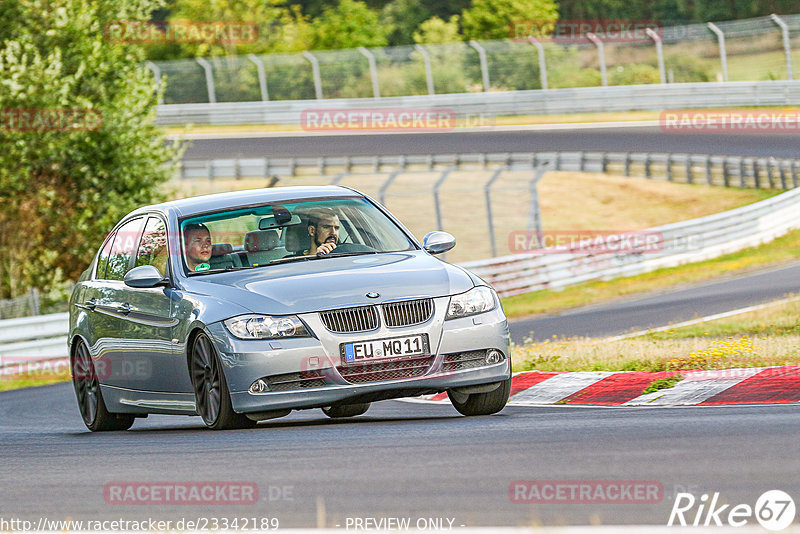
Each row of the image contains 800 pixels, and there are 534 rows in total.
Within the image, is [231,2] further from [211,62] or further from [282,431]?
[282,431]

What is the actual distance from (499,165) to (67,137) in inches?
669

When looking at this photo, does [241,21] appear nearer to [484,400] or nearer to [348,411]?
[348,411]

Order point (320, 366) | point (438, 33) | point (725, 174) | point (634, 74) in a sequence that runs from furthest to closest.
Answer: point (438, 33)
point (634, 74)
point (725, 174)
point (320, 366)

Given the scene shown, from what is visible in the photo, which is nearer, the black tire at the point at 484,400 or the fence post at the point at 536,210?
the black tire at the point at 484,400

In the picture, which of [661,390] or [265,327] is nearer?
[265,327]

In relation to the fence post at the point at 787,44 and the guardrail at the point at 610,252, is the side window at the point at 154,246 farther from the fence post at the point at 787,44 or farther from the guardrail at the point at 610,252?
the fence post at the point at 787,44

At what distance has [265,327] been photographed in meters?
8.38

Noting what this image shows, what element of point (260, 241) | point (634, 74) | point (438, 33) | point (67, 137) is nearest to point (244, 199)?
point (260, 241)

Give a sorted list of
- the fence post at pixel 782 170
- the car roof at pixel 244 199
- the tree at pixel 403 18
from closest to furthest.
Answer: the car roof at pixel 244 199 < the fence post at pixel 782 170 < the tree at pixel 403 18

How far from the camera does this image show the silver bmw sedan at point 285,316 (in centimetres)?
836

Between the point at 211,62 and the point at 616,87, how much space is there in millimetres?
14784

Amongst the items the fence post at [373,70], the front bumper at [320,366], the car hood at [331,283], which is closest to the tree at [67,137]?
the car hood at [331,283]

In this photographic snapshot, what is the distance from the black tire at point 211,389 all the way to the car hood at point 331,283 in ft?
1.22

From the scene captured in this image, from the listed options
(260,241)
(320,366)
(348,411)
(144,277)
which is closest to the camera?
(320,366)
